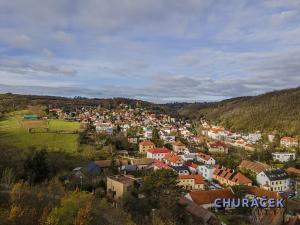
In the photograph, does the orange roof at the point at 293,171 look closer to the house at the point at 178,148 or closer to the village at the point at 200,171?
the village at the point at 200,171

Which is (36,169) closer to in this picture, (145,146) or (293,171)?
(145,146)

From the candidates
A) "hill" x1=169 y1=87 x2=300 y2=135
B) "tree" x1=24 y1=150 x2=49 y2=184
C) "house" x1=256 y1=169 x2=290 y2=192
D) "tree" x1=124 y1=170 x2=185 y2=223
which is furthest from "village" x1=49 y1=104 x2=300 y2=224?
"hill" x1=169 y1=87 x2=300 y2=135

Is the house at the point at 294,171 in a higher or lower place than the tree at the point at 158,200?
lower

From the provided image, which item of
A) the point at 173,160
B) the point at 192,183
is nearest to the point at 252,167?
the point at 173,160

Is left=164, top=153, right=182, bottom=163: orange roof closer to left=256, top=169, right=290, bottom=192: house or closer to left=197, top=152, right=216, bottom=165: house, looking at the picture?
left=197, top=152, right=216, bottom=165: house

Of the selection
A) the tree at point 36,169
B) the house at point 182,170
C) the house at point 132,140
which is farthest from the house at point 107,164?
the house at point 132,140

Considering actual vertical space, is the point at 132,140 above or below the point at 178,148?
above

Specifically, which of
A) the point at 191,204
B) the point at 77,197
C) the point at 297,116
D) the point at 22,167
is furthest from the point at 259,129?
the point at 77,197
